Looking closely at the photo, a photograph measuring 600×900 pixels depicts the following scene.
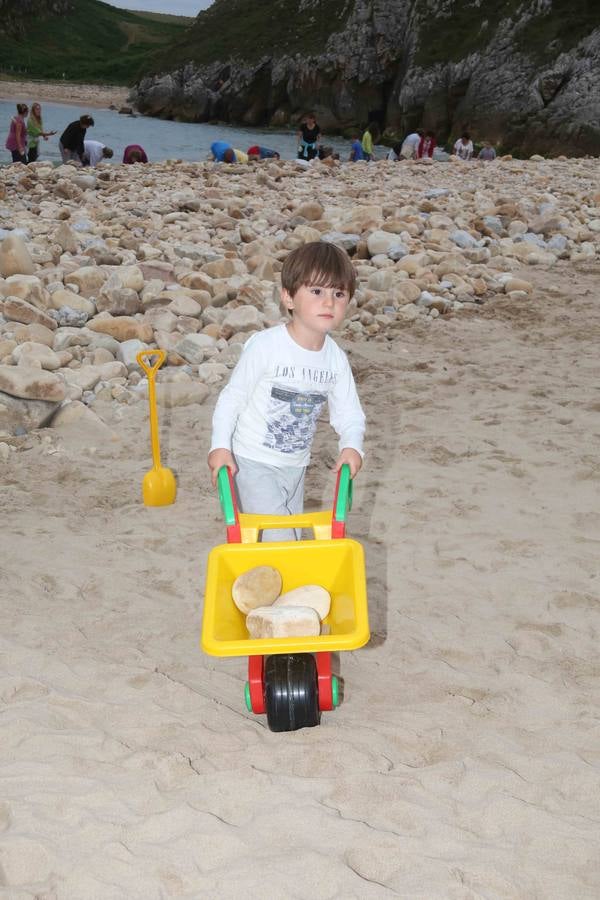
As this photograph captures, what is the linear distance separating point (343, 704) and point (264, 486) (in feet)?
2.59

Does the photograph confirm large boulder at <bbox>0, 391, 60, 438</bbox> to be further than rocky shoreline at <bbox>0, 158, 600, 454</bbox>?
No

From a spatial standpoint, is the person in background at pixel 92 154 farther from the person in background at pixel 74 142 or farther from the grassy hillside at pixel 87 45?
the grassy hillside at pixel 87 45

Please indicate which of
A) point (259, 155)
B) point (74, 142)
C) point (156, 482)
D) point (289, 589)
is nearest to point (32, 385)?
point (156, 482)

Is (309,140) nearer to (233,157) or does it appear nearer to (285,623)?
(233,157)

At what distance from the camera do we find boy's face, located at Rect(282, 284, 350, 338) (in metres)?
2.72

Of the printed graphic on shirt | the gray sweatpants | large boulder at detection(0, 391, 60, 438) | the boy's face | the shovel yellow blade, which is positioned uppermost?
the boy's face

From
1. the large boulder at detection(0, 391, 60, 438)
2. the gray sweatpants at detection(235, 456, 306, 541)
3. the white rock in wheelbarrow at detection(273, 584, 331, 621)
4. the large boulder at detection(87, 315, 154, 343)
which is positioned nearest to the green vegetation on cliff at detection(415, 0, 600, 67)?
the large boulder at detection(87, 315, 154, 343)

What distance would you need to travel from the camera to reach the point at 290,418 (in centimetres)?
293

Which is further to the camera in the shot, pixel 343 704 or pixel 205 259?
pixel 205 259

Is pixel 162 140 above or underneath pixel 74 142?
above

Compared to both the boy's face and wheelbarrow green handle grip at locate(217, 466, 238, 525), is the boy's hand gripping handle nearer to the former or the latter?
wheelbarrow green handle grip at locate(217, 466, 238, 525)

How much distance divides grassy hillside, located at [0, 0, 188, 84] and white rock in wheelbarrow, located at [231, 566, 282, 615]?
232 ft

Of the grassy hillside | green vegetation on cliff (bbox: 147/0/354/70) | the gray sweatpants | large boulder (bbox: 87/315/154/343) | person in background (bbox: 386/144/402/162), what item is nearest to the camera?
the gray sweatpants

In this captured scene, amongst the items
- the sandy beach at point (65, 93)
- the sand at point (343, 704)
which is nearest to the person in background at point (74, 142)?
the sand at point (343, 704)
